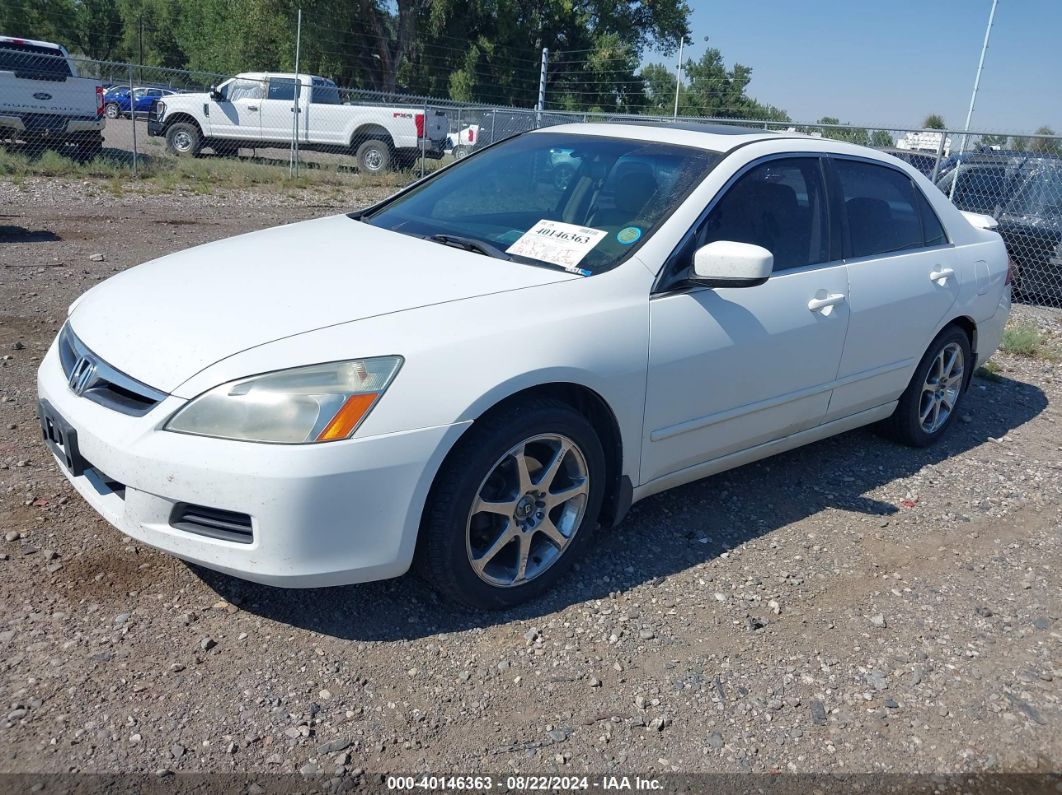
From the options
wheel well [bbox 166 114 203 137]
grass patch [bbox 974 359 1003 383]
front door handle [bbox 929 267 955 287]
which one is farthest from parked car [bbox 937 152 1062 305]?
wheel well [bbox 166 114 203 137]

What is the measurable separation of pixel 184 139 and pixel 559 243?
17.3 m

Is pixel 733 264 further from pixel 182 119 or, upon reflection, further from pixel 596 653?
pixel 182 119

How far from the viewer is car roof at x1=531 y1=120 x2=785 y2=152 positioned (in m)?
3.90

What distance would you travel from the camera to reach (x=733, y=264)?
3303 mm

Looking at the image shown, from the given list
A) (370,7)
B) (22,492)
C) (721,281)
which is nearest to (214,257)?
(22,492)

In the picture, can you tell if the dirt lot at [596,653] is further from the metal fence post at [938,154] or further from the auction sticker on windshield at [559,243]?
the metal fence post at [938,154]

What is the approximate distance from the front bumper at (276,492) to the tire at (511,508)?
4.1 inches

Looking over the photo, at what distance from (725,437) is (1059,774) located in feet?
5.35

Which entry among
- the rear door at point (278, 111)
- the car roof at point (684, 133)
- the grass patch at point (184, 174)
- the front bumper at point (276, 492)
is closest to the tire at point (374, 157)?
the grass patch at point (184, 174)

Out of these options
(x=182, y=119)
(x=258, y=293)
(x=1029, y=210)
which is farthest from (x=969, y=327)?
(x=182, y=119)

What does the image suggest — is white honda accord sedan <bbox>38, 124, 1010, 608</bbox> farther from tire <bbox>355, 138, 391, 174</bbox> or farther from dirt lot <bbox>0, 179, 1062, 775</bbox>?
tire <bbox>355, 138, 391, 174</bbox>

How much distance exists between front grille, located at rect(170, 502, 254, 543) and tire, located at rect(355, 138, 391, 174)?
16.2 m

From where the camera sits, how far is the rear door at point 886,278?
13.9 feet

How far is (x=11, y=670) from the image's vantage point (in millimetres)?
2652
